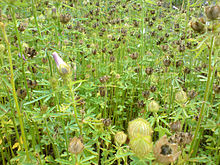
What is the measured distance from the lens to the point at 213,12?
4.08 feet

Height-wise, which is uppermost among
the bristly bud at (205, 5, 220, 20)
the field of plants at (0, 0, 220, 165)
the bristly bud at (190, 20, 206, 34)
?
the bristly bud at (205, 5, 220, 20)

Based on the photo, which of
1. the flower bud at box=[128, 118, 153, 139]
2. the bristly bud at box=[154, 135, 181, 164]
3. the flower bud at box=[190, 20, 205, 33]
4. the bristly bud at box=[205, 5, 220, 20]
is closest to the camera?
the bristly bud at box=[154, 135, 181, 164]

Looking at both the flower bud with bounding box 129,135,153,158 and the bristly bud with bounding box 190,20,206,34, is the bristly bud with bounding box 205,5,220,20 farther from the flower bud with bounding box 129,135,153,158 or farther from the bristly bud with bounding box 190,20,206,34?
the flower bud with bounding box 129,135,153,158

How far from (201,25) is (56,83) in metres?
1.13

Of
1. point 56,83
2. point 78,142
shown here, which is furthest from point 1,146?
point 78,142

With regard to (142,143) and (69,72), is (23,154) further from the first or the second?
(142,143)

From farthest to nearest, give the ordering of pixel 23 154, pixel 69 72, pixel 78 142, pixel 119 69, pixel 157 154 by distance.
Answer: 1. pixel 119 69
2. pixel 23 154
3. pixel 69 72
4. pixel 78 142
5. pixel 157 154

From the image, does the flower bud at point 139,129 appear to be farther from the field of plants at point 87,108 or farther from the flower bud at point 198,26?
the flower bud at point 198,26

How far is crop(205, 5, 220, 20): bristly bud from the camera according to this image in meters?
1.23

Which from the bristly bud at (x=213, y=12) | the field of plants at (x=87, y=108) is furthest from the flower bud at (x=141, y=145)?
the bristly bud at (x=213, y=12)

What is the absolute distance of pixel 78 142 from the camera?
45.9 inches

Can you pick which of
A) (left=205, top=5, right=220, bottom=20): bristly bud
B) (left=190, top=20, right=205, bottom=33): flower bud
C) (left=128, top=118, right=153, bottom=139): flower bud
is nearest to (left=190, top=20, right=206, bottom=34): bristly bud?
(left=190, top=20, right=205, bottom=33): flower bud

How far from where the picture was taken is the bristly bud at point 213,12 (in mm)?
1231

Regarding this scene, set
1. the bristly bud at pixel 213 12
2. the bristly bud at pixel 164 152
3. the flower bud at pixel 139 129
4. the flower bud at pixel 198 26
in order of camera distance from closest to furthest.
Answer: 1. the bristly bud at pixel 164 152
2. the flower bud at pixel 139 129
3. the bristly bud at pixel 213 12
4. the flower bud at pixel 198 26
